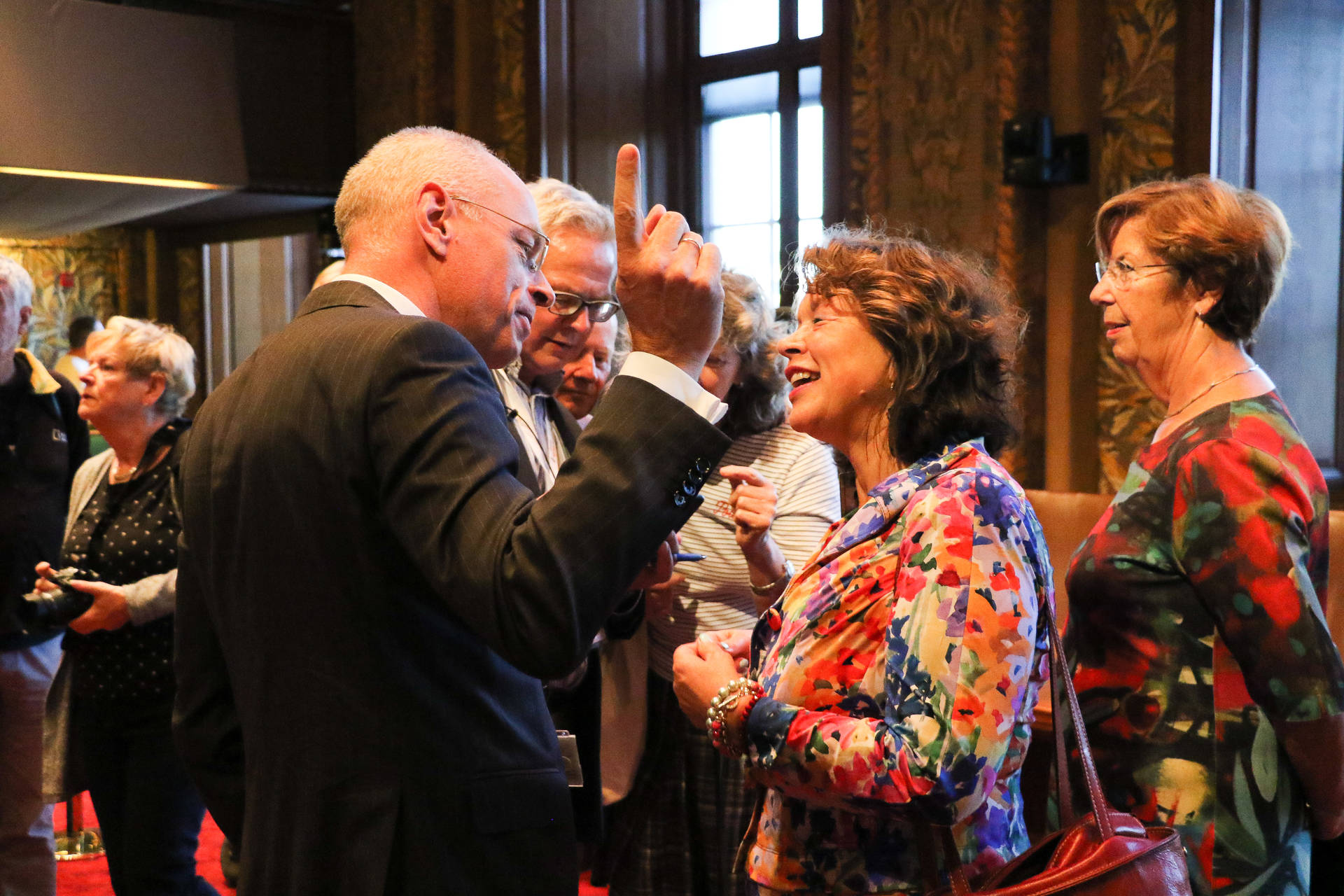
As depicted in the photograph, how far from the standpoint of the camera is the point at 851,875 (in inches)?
57.0

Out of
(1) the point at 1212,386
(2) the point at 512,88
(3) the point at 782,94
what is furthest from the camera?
(2) the point at 512,88

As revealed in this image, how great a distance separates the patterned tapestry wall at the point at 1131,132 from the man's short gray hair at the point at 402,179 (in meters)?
2.63

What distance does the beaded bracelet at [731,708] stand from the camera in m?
1.49

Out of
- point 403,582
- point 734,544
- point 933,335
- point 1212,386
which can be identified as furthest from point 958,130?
point 403,582

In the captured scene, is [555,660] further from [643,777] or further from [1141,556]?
[643,777]

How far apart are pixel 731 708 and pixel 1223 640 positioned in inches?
28.2

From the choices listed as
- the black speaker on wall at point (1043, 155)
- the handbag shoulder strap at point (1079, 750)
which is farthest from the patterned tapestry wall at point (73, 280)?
the handbag shoulder strap at point (1079, 750)

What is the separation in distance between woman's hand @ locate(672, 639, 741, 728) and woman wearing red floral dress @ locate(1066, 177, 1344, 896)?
1.85ft

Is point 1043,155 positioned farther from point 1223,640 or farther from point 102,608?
point 102,608

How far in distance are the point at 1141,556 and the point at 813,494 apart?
2.82ft

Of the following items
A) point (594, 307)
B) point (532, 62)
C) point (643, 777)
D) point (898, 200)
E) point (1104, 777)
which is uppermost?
point (532, 62)

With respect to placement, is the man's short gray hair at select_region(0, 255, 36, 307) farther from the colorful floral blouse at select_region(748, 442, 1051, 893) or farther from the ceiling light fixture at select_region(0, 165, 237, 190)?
the ceiling light fixture at select_region(0, 165, 237, 190)

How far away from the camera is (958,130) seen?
13.2 feet

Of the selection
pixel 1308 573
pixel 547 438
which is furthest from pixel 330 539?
pixel 1308 573
